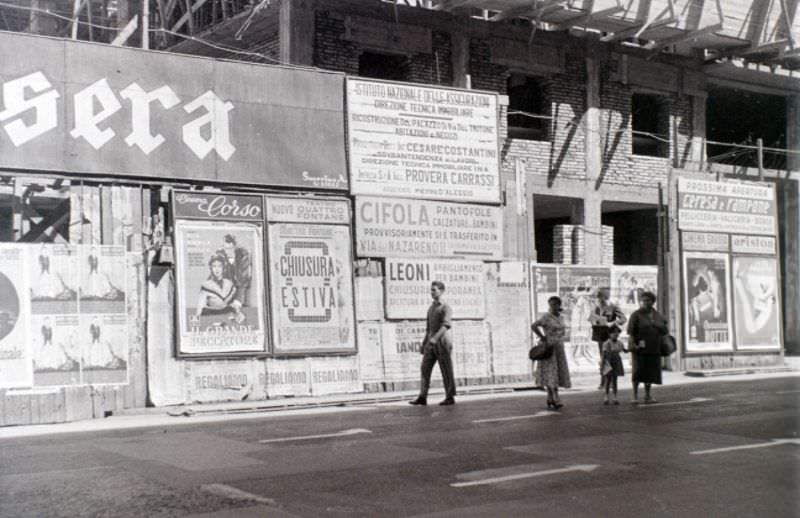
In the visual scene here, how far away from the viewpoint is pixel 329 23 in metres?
21.1

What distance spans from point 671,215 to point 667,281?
1.57 metres

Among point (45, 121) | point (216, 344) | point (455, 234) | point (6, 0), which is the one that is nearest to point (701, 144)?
point (455, 234)

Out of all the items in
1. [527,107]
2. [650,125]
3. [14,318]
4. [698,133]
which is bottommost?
[14,318]

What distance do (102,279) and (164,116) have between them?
9.72 feet

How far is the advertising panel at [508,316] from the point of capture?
1911 cm

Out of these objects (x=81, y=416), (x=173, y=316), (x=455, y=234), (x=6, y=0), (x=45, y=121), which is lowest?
(x=81, y=416)

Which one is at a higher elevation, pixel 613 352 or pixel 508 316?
pixel 508 316

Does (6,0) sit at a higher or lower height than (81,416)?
higher

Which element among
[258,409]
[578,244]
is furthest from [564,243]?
[258,409]

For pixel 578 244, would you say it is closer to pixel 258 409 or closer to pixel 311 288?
pixel 311 288

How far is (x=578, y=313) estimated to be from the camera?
2130cm

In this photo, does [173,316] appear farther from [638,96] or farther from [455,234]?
[638,96]

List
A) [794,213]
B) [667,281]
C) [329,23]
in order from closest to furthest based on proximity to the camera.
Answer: [329,23]
[667,281]
[794,213]

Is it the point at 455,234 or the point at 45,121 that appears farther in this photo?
the point at 455,234
